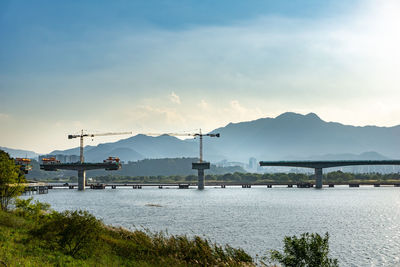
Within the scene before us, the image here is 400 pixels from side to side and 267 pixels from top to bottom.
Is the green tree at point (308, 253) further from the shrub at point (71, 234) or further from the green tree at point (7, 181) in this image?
the green tree at point (7, 181)

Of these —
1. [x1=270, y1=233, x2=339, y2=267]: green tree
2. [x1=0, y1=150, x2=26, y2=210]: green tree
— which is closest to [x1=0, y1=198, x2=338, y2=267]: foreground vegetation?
[x1=270, y1=233, x2=339, y2=267]: green tree

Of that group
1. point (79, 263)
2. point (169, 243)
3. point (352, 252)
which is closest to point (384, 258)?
point (352, 252)

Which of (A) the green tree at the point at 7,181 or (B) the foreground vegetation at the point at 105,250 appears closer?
(B) the foreground vegetation at the point at 105,250

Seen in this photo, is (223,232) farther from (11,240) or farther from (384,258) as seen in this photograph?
(11,240)

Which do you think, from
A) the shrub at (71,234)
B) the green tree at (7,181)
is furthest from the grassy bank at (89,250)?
the green tree at (7,181)

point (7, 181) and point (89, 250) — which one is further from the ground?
point (7, 181)

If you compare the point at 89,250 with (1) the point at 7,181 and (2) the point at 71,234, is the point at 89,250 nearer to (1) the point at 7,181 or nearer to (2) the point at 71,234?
(2) the point at 71,234

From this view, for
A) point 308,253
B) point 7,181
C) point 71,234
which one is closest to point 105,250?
point 71,234

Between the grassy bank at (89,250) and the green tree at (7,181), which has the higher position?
the green tree at (7,181)

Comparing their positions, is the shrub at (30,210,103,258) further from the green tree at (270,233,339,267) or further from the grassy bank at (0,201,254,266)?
the green tree at (270,233,339,267)

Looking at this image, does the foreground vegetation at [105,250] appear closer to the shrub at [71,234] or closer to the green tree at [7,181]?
the shrub at [71,234]

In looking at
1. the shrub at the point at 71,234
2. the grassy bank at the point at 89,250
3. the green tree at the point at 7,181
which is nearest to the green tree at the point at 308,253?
the grassy bank at the point at 89,250

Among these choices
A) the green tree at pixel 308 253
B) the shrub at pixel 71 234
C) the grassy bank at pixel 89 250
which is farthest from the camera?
the shrub at pixel 71 234

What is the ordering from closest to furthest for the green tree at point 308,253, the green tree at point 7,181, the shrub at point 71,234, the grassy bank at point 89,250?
the green tree at point 308,253 < the grassy bank at point 89,250 < the shrub at point 71,234 < the green tree at point 7,181
